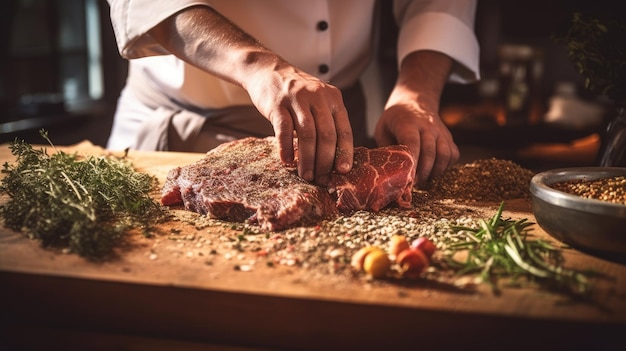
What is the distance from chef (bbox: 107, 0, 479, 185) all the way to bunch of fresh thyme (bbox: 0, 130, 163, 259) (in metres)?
0.52

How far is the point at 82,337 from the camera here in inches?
56.1

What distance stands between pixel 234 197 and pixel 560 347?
1.09 m

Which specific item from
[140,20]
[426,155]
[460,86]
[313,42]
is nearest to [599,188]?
[426,155]

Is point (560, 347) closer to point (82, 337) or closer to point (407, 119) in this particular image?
point (82, 337)

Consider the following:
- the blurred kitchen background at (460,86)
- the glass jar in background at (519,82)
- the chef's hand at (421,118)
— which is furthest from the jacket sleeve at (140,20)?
the glass jar in background at (519,82)

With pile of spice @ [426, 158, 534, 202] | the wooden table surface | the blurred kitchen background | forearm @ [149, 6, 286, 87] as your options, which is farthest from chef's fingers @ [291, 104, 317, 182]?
the blurred kitchen background

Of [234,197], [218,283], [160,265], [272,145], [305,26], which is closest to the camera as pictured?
[218,283]

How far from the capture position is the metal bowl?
1508mm

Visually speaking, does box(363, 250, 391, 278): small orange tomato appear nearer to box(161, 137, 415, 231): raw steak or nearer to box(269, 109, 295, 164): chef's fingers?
box(161, 137, 415, 231): raw steak

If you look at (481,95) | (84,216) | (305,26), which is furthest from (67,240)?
(481,95)

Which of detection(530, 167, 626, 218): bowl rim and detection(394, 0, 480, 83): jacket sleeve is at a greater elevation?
detection(394, 0, 480, 83): jacket sleeve

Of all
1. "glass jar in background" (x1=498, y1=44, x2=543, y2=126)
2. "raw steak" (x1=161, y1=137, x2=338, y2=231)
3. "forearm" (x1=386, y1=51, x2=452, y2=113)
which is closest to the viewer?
"raw steak" (x1=161, y1=137, x2=338, y2=231)

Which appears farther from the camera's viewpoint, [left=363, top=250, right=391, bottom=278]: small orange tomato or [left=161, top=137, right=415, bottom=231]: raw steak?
[left=161, top=137, right=415, bottom=231]: raw steak

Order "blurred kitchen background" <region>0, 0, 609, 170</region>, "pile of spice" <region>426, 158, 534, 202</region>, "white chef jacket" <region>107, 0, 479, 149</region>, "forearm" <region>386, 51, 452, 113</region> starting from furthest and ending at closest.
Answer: "blurred kitchen background" <region>0, 0, 609, 170</region> → "white chef jacket" <region>107, 0, 479, 149</region> → "forearm" <region>386, 51, 452, 113</region> → "pile of spice" <region>426, 158, 534, 202</region>
